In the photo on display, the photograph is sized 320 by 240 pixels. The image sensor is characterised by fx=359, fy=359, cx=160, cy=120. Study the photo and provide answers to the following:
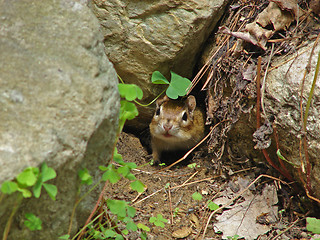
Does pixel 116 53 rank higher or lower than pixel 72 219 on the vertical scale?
higher

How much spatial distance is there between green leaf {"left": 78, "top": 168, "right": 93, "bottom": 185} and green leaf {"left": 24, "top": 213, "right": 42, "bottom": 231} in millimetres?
367

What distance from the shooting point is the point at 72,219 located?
2.55m

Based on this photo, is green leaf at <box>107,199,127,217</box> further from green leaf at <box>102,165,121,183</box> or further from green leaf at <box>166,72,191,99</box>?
green leaf at <box>166,72,191,99</box>

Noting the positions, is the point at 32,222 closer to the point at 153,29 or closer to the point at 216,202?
the point at 216,202

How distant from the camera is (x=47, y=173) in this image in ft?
6.75

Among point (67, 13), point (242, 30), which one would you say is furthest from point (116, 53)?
point (67, 13)

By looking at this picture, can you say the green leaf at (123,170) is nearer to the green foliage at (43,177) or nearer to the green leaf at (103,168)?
the green leaf at (103,168)

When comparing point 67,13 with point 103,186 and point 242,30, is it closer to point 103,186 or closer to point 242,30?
point 103,186

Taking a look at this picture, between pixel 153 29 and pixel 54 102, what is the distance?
2.35 metres

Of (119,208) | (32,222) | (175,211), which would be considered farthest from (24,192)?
(175,211)

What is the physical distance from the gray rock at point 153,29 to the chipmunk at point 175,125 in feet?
2.53

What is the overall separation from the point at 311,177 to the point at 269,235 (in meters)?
0.70

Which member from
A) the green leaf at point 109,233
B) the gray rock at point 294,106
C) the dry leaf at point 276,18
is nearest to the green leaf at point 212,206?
the gray rock at point 294,106

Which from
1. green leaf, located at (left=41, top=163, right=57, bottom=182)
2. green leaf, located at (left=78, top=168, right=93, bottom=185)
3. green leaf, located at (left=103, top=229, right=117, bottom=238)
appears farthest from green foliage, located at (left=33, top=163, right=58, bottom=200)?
green leaf, located at (left=103, top=229, right=117, bottom=238)
